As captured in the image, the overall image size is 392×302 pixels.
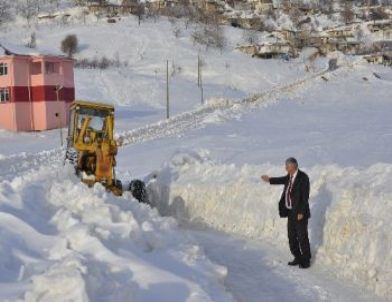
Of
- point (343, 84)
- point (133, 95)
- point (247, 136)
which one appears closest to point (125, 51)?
point (133, 95)

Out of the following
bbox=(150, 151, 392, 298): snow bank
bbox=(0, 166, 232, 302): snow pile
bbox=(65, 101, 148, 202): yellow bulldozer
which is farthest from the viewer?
bbox=(65, 101, 148, 202): yellow bulldozer

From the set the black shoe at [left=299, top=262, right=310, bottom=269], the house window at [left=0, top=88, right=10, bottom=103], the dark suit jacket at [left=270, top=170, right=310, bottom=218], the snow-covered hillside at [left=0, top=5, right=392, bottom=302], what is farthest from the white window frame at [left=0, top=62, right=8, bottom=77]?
the black shoe at [left=299, top=262, right=310, bottom=269]

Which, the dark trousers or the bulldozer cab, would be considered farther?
the bulldozer cab

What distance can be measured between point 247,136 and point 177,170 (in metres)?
12.8

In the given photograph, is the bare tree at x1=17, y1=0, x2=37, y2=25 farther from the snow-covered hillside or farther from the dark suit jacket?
the dark suit jacket

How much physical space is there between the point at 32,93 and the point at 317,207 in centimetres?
3096

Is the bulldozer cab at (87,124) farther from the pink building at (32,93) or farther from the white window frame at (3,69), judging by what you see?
the white window frame at (3,69)

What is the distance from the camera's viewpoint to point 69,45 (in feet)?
273

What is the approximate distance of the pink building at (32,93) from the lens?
124ft

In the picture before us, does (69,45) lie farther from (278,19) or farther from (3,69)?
(278,19)

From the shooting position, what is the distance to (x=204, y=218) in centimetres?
1284

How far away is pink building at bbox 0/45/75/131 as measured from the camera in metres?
37.9

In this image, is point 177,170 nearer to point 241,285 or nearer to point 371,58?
point 241,285

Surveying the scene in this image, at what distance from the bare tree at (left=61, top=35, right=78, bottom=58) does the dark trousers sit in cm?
7580
